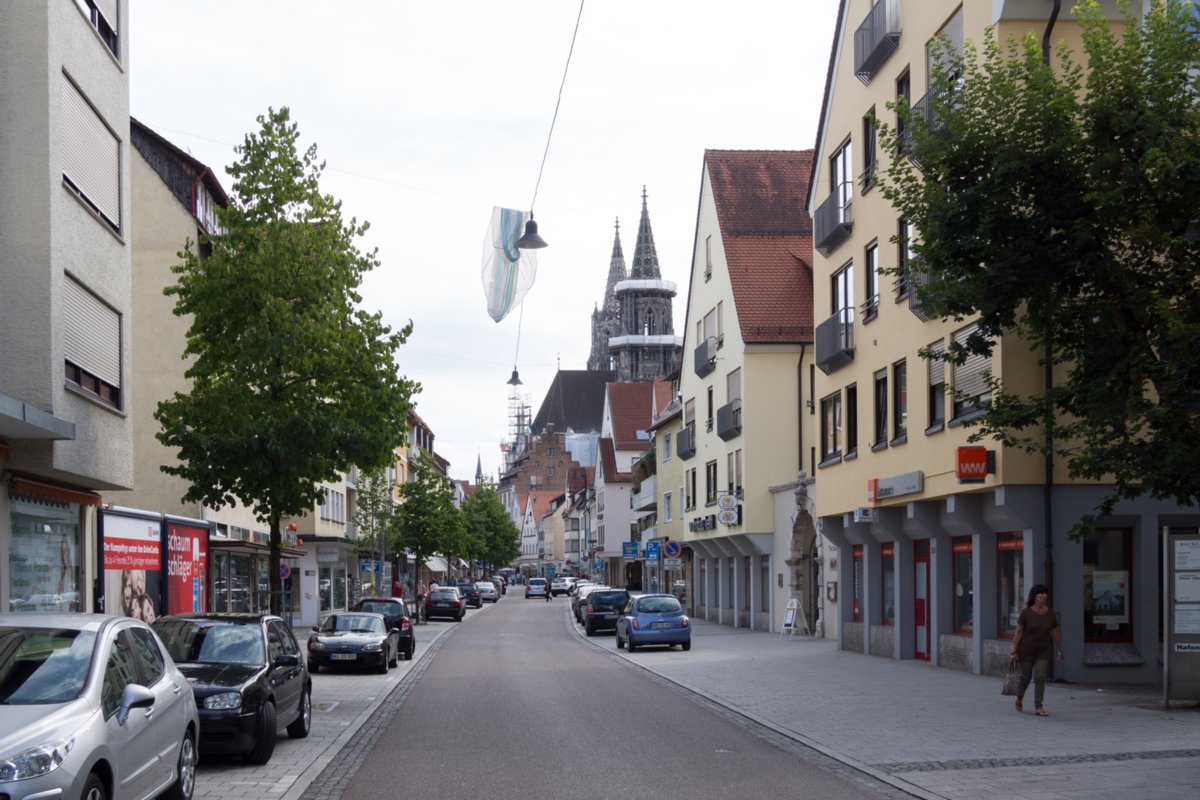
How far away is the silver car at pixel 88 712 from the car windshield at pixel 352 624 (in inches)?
705

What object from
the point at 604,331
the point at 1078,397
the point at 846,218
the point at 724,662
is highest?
the point at 604,331

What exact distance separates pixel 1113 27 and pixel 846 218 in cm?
965

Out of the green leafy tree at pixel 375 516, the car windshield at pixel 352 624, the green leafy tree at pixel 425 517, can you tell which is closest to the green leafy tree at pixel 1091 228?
the car windshield at pixel 352 624

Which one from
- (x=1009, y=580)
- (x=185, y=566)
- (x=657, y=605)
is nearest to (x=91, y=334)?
(x=185, y=566)

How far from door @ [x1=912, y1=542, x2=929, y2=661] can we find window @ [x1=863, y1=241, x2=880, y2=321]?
17.0 feet

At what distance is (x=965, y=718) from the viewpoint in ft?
57.3

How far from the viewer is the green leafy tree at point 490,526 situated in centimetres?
10575

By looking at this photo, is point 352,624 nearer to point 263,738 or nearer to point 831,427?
point 831,427

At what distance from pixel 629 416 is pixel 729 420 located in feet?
176

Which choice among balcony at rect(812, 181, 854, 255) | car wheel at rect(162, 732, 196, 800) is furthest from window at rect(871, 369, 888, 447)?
car wheel at rect(162, 732, 196, 800)

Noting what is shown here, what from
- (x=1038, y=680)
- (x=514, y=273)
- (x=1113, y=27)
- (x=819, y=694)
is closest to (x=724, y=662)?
(x=819, y=694)

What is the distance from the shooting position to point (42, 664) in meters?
8.94

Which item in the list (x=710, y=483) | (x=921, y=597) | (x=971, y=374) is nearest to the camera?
(x=971, y=374)

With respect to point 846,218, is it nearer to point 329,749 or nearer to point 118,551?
point 118,551
